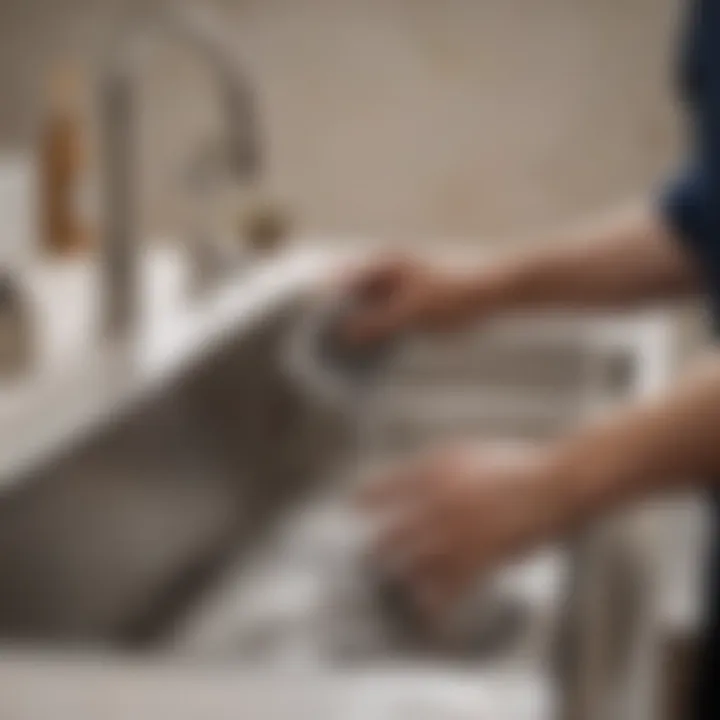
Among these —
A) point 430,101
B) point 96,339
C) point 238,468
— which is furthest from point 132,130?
point 430,101

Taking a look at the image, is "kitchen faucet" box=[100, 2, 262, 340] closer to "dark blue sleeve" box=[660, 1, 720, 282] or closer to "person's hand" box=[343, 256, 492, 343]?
"person's hand" box=[343, 256, 492, 343]

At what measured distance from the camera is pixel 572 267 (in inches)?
45.9

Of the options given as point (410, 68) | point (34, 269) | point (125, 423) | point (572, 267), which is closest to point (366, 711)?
point (125, 423)

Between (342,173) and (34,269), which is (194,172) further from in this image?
(342,173)

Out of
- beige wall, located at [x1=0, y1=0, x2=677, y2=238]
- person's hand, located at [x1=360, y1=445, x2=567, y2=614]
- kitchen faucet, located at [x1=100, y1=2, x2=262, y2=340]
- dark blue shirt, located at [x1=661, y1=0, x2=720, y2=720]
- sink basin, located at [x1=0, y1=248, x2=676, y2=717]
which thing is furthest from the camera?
beige wall, located at [x1=0, y1=0, x2=677, y2=238]

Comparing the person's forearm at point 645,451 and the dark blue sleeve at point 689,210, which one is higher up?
the dark blue sleeve at point 689,210

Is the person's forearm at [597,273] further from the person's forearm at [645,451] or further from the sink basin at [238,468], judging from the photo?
the person's forearm at [645,451]

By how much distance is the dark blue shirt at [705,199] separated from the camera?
0.94 metres

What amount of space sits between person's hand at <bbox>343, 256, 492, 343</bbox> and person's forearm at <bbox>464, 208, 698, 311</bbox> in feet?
0.04

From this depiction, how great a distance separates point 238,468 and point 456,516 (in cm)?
60

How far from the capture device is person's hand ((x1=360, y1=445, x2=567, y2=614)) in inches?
23.6

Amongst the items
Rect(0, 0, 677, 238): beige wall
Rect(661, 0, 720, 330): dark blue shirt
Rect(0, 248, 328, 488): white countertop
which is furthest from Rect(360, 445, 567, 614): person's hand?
Rect(0, 0, 677, 238): beige wall

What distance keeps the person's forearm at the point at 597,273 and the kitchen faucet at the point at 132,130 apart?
0.21m

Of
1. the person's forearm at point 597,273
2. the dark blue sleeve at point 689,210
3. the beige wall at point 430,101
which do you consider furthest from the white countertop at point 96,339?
the beige wall at point 430,101
